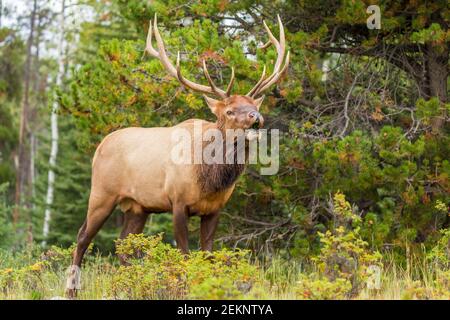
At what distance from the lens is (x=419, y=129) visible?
975 cm

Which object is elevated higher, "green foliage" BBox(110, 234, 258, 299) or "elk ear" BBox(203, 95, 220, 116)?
"elk ear" BBox(203, 95, 220, 116)

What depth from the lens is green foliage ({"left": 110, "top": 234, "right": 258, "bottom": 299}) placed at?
643 centimetres

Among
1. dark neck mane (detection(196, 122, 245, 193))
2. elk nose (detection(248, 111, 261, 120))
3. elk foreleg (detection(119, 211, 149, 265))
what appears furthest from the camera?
elk foreleg (detection(119, 211, 149, 265))

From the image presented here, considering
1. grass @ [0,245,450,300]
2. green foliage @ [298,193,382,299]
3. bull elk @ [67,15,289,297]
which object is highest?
bull elk @ [67,15,289,297]

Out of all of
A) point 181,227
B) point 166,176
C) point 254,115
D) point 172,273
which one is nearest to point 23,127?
point 166,176

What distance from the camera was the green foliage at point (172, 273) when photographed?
21.1 ft

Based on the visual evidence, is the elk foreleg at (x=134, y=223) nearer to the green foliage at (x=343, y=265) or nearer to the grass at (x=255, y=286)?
the grass at (x=255, y=286)

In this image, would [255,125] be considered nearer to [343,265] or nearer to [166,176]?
[166,176]

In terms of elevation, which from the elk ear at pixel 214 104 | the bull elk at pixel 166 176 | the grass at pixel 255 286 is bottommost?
the grass at pixel 255 286

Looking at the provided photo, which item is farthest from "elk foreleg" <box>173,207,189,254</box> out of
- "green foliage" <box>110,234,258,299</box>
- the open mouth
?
the open mouth

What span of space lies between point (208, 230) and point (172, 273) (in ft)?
3.98

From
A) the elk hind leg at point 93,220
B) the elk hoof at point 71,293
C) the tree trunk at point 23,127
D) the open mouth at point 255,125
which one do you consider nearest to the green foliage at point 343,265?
the open mouth at point 255,125

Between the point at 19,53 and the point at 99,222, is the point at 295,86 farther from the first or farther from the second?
the point at 19,53

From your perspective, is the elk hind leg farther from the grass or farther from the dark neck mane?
the dark neck mane
